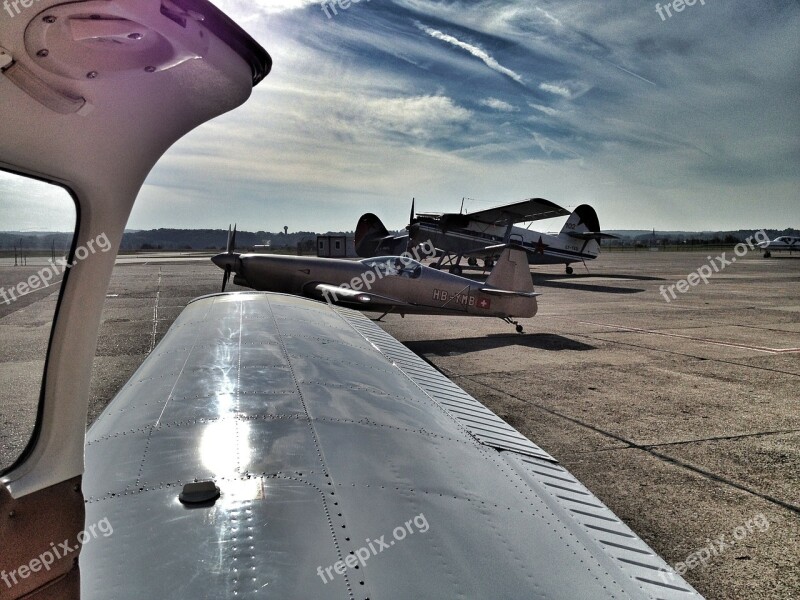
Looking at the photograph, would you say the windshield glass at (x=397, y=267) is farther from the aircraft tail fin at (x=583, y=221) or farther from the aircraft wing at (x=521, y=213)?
the aircraft tail fin at (x=583, y=221)

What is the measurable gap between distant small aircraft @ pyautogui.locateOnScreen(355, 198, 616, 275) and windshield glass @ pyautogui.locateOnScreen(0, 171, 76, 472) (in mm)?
26916

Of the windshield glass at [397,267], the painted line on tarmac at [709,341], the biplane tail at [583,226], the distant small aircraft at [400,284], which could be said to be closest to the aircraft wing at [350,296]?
the distant small aircraft at [400,284]

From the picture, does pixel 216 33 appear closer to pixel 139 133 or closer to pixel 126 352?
pixel 139 133

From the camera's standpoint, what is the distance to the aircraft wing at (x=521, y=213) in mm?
27250

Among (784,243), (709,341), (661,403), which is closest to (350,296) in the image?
(661,403)

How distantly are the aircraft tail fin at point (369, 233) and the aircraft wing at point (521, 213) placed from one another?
7206 millimetres

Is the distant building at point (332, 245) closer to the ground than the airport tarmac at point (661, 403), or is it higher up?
higher up

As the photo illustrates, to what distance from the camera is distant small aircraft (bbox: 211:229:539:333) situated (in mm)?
12094

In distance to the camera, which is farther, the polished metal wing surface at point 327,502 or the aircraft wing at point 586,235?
the aircraft wing at point 586,235

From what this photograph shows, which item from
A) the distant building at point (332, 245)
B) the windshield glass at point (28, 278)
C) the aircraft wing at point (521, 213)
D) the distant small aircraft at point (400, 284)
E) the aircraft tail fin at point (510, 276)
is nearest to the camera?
the windshield glass at point (28, 278)

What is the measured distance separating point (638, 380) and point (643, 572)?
22.5 feet

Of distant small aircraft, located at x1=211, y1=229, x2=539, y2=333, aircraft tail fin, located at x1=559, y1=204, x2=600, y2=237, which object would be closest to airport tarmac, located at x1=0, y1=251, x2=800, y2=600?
distant small aircraft, located at x1=211, y1=229, x2=539, y2=333

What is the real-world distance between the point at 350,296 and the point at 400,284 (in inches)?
47.2

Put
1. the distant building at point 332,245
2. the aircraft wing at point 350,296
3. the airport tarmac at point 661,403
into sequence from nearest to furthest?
the airport tarmac at point 661,403, the aircraft wing at point 350,296, the distant building at point 332,245
